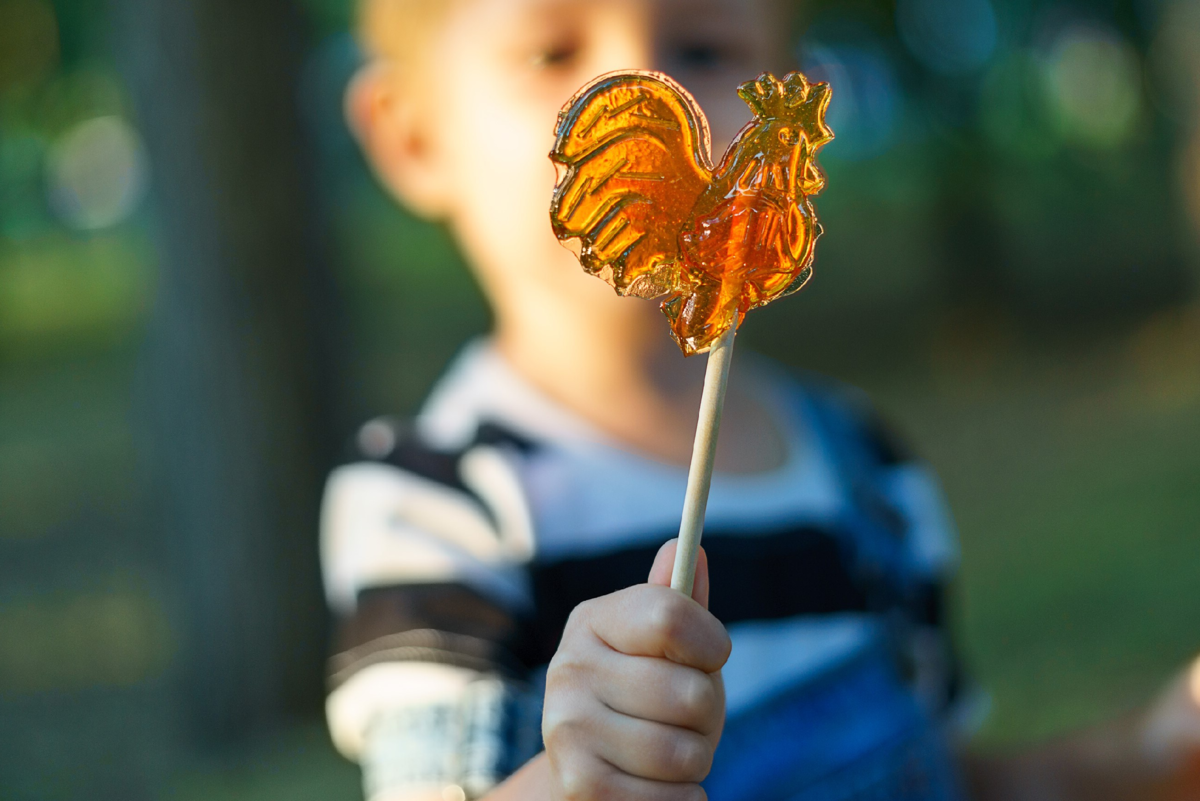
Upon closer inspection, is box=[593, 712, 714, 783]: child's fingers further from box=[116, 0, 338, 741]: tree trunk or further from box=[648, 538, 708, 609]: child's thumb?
box=[116, 0, 338, 741]: tree trunk

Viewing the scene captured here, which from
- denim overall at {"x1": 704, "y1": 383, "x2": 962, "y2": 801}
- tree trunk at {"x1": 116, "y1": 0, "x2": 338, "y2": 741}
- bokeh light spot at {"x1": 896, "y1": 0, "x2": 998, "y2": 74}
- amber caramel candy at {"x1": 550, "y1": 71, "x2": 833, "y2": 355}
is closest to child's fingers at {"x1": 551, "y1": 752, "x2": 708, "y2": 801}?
amber caramel candy at {"x1": 550, "y1": 71, "x2": 833, "y2": 355}

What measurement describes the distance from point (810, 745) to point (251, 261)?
90.6 inches

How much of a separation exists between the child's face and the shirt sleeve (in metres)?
0.20

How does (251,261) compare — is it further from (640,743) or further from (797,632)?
(640,743)

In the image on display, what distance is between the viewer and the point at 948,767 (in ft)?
4.00

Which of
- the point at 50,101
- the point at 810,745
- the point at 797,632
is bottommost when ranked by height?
the point at 810,745

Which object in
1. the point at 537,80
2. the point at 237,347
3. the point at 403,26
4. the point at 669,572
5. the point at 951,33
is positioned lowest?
the point at 669,572

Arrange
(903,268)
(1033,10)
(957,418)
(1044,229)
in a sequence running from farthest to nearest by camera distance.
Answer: (1044,229)
(903,268)
(1033,10)
(957,418)

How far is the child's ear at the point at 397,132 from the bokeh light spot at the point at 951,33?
26.7 feet

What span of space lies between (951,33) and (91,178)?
17.9 m

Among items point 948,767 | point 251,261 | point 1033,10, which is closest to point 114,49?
point 251,261

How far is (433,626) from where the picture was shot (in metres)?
0.99

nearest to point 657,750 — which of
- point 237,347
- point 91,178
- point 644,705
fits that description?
point 644,705

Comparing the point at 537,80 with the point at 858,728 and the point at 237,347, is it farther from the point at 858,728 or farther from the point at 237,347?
the point at 237,347
